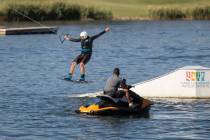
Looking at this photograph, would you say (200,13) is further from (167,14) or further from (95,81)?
(95,81)

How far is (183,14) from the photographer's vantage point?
10794 cm

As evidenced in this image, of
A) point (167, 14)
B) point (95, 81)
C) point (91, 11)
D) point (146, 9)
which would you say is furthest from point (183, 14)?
point (95, 81)

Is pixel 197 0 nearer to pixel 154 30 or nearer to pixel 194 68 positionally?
pixel 154 30

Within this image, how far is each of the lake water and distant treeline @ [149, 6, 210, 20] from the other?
40.9ft

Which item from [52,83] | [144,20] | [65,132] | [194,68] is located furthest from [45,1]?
[65,132]

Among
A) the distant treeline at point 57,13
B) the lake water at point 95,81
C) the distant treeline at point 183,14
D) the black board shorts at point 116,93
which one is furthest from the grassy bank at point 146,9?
the black board shorts at point 116,93

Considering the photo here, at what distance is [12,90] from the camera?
4034 centimetres

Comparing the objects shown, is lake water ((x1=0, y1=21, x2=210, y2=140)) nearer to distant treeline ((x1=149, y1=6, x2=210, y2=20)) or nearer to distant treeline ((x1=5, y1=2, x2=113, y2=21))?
distant treeline ((x1=5, y1=2, x2=113, y2=21))

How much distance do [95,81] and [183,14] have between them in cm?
6467

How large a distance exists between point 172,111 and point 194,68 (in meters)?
3.14

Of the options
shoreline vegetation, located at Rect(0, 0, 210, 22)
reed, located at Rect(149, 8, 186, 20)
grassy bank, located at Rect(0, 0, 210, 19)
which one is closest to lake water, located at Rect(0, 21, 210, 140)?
shoreline vegetation, located at Rect(0, 0, 210, 22)

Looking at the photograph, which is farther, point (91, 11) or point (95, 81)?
point (91, 11)

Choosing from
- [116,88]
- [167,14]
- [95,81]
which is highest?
[116,88]

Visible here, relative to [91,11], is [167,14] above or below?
below
